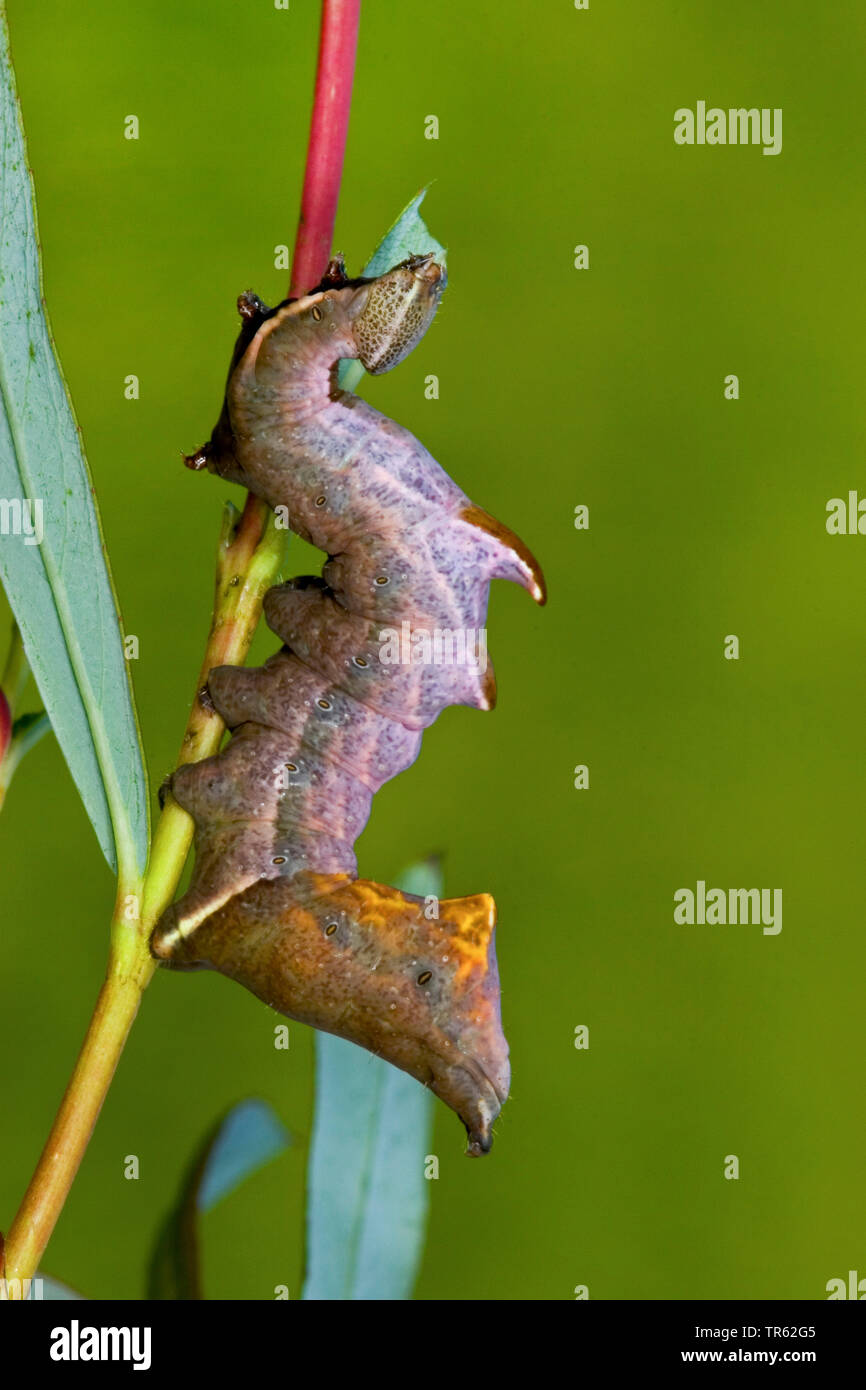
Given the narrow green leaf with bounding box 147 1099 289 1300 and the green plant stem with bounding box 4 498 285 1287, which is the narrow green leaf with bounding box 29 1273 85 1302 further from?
the green plant stem with bounding box 4 498 285 1287

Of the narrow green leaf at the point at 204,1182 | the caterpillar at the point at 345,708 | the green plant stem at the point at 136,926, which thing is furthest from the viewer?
the narrow green leaf at the point at 204,1182

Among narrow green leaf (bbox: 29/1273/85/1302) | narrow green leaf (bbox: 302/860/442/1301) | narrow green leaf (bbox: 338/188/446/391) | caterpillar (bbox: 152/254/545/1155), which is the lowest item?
narrow green leaf (bbox: 29/1273/85/1302)

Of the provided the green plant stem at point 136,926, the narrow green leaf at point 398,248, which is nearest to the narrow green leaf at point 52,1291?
the green plant stem at point 136,926

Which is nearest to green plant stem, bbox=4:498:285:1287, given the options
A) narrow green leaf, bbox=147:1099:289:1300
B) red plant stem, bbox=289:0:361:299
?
red plant stem, bbox=289:0:361:299

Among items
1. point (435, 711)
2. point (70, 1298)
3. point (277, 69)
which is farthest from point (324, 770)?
point (277, 69)

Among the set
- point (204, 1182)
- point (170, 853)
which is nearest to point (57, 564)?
point (170, 853)

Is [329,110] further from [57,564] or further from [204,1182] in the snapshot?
[204,1182]

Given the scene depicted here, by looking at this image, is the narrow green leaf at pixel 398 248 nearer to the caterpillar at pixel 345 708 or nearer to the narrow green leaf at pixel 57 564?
the caterpillar at pixel 345 708

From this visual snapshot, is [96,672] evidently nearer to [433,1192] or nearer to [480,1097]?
[480,1097]
